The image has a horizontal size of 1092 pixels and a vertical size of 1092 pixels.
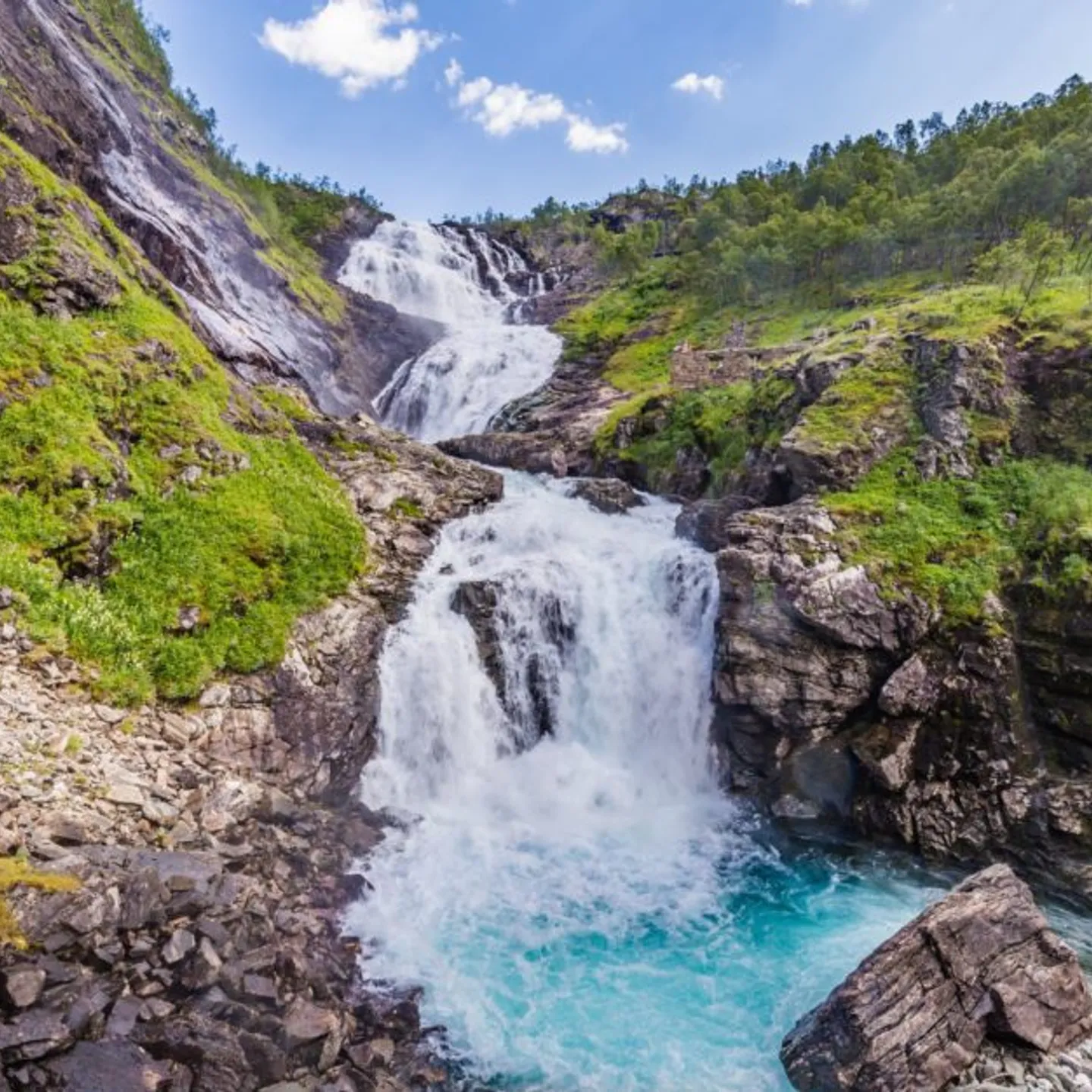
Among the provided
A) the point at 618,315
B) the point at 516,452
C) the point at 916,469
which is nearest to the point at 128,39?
the point at 618,315

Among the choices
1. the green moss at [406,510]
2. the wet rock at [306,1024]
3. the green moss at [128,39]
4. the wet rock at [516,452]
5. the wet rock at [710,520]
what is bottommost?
the wet rock at [306,1024]

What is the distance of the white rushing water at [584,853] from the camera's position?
11.9 m

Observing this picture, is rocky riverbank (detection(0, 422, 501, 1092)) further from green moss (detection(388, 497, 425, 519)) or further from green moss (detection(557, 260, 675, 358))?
green moss (detection(557, 260, 675, 358))

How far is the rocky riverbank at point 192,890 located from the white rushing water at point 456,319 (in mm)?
31297

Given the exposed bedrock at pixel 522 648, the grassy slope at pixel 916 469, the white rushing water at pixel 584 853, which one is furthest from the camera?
the exposed bedrock at pixel 522 648

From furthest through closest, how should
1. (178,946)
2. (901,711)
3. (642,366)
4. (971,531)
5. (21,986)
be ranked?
(642,366)
(971,531)
(901,711)
(178,946)
(21,986)

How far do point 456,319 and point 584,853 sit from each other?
203 feet

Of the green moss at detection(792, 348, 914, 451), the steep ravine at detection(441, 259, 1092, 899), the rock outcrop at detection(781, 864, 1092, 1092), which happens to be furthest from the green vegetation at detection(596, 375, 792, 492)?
the rock outcrop at detection(781, 864, 1092, 1092)

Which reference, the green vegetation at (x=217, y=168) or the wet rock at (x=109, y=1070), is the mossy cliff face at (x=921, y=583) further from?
the green vegetation at (x=217, y=168)

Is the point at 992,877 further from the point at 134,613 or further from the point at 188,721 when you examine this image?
the point at 134,613

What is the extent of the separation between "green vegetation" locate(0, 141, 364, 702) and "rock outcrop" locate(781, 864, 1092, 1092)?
1383cm

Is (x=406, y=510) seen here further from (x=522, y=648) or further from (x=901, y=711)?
(x=901, y=711)

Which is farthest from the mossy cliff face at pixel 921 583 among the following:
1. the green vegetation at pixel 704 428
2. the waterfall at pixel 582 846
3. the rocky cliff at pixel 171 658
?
the rocky cliff at pixel 171 658

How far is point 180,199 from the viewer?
4544 cm
